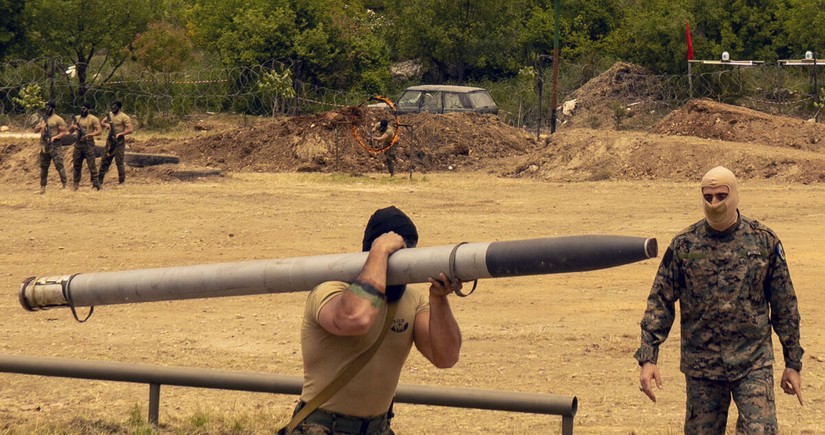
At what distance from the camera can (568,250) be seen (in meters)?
4.03

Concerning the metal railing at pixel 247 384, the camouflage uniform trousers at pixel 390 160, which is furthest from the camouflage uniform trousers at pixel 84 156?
the metal railing at pixel 247 384

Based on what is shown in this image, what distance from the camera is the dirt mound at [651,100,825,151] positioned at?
1129 inches

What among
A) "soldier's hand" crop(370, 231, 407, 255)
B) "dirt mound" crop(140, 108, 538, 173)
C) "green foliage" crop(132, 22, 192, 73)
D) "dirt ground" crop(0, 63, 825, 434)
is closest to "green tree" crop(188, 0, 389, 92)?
"green foliage" crop(132, 22, 192, 73)

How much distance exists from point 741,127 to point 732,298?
80.3ft

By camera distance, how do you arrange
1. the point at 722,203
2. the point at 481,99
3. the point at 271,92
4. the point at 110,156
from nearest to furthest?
the point at 722,203 → the point at 110,156 → the point at 481,99 → the point at 271,92

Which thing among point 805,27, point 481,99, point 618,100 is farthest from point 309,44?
point 805,27

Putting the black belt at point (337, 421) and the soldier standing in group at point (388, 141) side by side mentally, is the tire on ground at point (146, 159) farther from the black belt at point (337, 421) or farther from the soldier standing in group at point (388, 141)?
the black belt at point (337, 421)

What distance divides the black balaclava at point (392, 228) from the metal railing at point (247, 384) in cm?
250

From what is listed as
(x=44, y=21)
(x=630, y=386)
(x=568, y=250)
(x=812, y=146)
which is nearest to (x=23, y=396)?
(x=630, y=386)

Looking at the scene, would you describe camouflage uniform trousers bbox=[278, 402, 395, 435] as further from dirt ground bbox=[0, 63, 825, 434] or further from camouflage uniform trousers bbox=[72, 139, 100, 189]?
camouflage uniform trousers bbox=[72, 139, 100, 189]

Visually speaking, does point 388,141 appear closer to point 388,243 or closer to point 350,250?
point 350,250

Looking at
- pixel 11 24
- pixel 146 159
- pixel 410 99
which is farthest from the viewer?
pixel 11 24

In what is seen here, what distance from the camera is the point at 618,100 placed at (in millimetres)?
38844

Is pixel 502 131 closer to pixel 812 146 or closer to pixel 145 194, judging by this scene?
pixel 812 146
